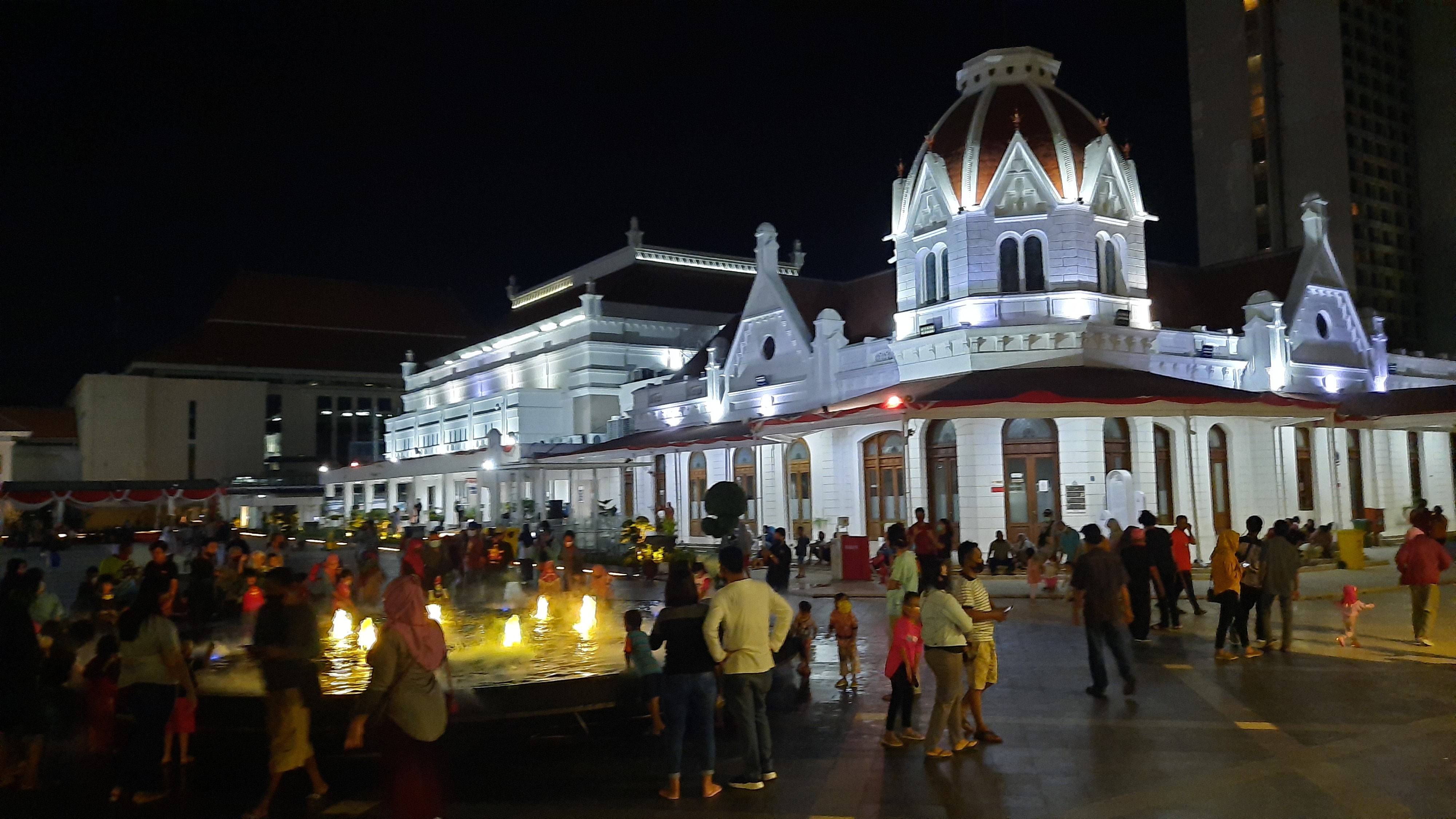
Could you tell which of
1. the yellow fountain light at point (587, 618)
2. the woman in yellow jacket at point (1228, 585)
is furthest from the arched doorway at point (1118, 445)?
the yellow fountain light at point (587, 618)

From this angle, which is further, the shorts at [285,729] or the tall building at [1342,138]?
the tall building at [1342,138]

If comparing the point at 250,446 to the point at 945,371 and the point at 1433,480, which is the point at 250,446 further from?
the point at 1433,480

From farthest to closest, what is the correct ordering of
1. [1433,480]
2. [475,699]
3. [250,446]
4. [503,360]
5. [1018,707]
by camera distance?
[250,446] → [503,360] → [1433,480] → [1018,707] → [475,699]

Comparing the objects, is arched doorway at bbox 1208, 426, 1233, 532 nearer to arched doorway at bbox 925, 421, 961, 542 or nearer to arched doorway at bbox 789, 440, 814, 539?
arched doorway at bbox 925, 421, 961, 542

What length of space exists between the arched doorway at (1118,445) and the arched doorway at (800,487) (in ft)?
A: 29.3

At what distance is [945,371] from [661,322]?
2521cm

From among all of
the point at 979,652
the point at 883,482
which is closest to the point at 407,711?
the point at 979,652

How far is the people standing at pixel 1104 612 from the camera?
11227mm

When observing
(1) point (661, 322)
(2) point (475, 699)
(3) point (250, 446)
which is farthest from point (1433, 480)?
(3) point (250, 446)

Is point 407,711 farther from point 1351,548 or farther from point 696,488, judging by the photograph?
point 696,488

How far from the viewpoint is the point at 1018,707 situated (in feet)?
35.5

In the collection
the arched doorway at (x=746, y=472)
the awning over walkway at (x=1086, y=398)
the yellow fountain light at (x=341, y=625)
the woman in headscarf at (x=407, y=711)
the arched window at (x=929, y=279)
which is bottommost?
the yellow fountain light at (x=341, y=625)

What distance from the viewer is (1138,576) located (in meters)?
14.1

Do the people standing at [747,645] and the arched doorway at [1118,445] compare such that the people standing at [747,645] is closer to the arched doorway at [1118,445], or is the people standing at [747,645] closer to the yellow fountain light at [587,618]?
the yellow fountain light at [587,618]
